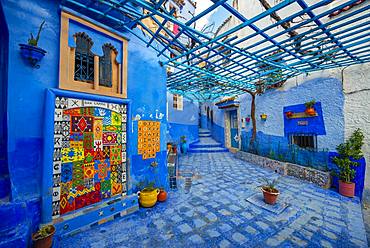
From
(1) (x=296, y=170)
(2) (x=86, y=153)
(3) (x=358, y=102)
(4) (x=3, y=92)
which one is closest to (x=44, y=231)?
(2) (x=86, y=153)

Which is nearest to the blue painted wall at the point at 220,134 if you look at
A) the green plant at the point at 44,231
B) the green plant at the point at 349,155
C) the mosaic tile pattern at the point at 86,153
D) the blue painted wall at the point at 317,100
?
the blue painted wall at the point at 317,100

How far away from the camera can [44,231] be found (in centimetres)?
229

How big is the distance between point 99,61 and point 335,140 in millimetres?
7247

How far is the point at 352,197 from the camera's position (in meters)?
4.12

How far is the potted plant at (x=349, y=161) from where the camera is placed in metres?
4.14

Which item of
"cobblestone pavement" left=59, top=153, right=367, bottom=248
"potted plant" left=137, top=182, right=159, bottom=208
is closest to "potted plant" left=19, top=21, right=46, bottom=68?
Result: "cobblestone pavement" left=59, top=153, right=367, bottom=248

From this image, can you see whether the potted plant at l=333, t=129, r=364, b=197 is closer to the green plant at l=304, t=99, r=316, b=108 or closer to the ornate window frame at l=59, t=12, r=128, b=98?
the green plant at l=304, t=99, r=316, b=108

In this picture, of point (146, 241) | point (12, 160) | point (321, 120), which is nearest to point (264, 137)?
point (321, 120)

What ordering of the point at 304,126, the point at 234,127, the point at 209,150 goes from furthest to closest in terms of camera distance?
the point at 234,127
the point at 209,150
the point at 304,126

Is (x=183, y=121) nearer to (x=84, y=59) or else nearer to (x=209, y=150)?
(x=209, y=150)

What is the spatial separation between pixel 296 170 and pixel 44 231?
702cm

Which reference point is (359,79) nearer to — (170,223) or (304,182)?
(304,182)

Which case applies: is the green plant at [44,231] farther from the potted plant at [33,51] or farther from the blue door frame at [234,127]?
the blue door frame at [234,127]

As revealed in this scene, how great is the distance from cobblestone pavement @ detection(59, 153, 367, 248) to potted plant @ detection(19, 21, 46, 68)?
9.79ft
